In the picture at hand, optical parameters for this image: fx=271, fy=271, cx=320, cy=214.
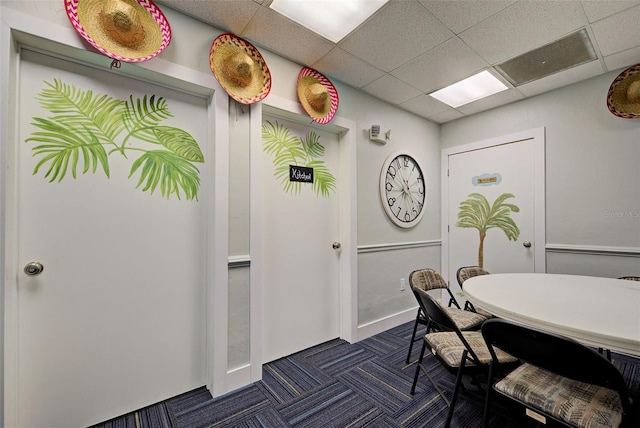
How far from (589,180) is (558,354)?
7.97 feet

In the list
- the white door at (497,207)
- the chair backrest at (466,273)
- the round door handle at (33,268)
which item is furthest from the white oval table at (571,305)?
the round door handle at (33,268)

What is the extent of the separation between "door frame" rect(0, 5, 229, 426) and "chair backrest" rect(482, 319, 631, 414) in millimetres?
1664

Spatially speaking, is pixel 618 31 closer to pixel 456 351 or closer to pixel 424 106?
pixel 424 106

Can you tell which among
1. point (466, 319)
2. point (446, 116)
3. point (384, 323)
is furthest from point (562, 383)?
point (446, 116)

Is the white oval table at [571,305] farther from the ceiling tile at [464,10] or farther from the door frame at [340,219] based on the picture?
the ceiling tile at [464,10]

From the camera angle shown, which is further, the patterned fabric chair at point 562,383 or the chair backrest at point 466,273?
the chair backrest at point 466,273

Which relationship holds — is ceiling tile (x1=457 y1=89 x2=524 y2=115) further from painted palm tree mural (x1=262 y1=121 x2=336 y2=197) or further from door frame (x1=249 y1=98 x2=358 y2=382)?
painted palm tree mural (x1=262 y1=121 x2=336 y2=197)

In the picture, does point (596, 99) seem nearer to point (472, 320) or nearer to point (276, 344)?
point (472, 320)

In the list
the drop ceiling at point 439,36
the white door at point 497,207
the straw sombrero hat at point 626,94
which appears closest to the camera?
the drop ceiling at point 439,36

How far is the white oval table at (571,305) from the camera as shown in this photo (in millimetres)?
1105

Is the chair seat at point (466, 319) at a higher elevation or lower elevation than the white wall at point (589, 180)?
lower

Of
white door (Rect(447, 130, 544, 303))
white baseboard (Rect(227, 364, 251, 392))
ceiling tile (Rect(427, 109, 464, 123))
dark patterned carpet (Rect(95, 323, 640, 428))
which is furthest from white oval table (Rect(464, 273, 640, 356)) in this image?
ceiling tile (Rect(427, 109, 464, 123))

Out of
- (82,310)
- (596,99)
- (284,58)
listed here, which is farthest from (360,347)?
(596,99)

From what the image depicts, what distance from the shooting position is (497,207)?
3.23m
